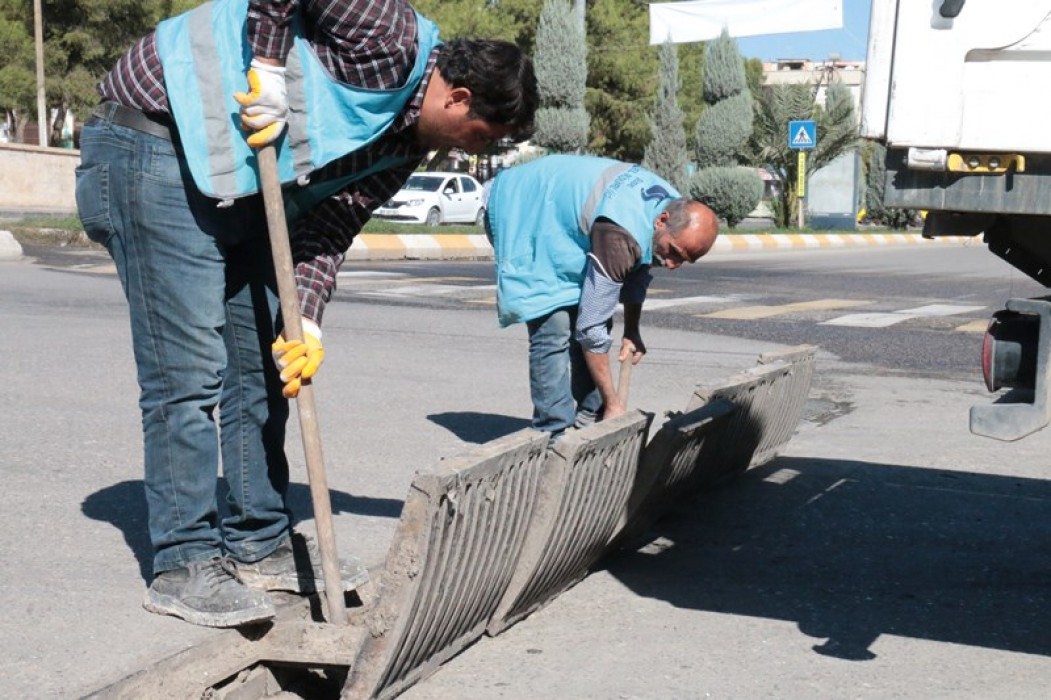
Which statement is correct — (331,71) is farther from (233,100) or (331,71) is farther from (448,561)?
(448,561)

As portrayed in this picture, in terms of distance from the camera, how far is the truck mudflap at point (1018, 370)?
3422mm

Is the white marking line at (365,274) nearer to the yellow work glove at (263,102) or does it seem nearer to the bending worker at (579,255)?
the bending worker at (579,255)

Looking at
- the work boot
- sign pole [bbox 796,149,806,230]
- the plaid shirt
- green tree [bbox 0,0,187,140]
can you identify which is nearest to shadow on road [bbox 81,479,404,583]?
the work boot

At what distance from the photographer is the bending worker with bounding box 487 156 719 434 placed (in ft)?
16.8

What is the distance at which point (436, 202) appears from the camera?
32.5 m

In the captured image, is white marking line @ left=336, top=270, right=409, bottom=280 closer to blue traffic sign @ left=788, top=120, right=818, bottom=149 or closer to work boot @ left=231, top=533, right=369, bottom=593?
work boot @ left=231, top=533, right=369, bottom=593

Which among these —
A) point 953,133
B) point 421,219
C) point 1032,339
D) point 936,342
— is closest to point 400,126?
point 953,133

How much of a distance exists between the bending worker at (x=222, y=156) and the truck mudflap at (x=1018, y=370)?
1.30 meters

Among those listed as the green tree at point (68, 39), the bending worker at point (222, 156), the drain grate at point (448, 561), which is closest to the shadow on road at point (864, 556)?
the drain grate at point (448, 561)

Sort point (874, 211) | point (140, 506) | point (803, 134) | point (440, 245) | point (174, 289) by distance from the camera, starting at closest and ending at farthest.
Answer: point (174, 289) → point (140, 506) → point (440, 245) → point (803, 134) → point (874, 211)

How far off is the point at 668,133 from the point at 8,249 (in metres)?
20.1

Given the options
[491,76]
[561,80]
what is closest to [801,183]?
[561,80]

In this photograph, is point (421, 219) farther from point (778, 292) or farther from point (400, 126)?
point (400, 126)

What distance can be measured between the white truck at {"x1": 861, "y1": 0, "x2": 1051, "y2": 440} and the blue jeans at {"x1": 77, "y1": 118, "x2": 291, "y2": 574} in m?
1.59
